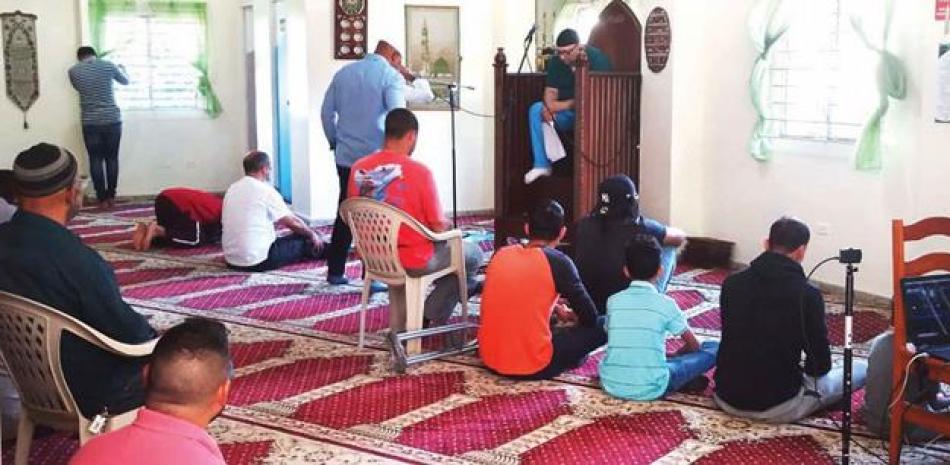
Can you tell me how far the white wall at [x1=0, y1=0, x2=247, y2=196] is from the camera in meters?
10.6

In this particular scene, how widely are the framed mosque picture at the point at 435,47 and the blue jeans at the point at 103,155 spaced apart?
10.1ft

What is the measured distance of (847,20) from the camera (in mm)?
6289

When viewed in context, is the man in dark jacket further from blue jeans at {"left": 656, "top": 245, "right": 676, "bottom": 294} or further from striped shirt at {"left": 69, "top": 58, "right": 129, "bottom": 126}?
striped shirt at {"left": 69, "top": 58, "right": 129, "bottom": 126}

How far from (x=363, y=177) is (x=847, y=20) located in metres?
3.05

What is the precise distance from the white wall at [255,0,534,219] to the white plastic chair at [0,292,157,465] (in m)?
6.05

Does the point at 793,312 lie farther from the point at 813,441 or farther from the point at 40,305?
the point at 40,305

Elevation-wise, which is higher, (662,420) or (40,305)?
(40,305)

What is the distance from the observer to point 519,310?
4523mm

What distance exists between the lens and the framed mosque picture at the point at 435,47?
9.48 m

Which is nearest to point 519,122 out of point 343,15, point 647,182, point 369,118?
point 647,182

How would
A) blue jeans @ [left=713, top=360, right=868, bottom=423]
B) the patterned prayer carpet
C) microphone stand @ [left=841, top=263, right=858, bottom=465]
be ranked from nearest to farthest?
microphone stand @ [left=841, top=263, right=858, bottom=465] < the patterned prayer carpet < blue jeans @ [left=713, top=360, right=868, bottom=423]

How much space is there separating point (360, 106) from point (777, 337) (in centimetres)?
333

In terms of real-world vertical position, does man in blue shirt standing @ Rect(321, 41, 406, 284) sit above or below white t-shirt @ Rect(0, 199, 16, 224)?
above

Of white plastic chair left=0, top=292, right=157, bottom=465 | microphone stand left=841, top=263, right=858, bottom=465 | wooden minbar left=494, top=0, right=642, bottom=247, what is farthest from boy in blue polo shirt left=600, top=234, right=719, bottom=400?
wooden minbar left=494, top=0, right=642, bottom=247
